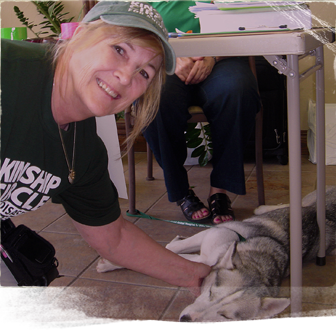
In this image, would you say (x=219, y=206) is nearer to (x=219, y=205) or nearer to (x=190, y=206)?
(x=219, y=205)

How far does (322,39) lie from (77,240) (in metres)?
1.09

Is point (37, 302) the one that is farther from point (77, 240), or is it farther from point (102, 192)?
point (77, 240)

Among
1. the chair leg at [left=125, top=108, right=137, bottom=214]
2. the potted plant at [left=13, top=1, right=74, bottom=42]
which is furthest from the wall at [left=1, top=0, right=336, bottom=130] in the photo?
the chair leg at [left=125, top=108, right=137, bottom=214]

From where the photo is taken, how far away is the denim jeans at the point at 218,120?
58.9 inches

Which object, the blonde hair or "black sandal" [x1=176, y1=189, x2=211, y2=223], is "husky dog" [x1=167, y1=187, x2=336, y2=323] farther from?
the blonde hair

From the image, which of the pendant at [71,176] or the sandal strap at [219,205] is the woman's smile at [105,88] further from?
the sandal strap at [219,205]

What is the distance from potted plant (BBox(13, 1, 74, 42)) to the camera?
230 cm

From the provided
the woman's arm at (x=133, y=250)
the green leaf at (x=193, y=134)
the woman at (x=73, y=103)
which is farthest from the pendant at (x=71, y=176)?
the green leaf at (x=193, y=134)

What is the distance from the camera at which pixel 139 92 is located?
29.2 inches

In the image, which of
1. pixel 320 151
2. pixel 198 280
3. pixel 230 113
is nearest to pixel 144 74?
pixel 198 280

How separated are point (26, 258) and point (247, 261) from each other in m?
0.60

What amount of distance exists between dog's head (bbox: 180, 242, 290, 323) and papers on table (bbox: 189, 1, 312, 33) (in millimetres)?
623

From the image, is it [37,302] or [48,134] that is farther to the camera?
[37,302]
